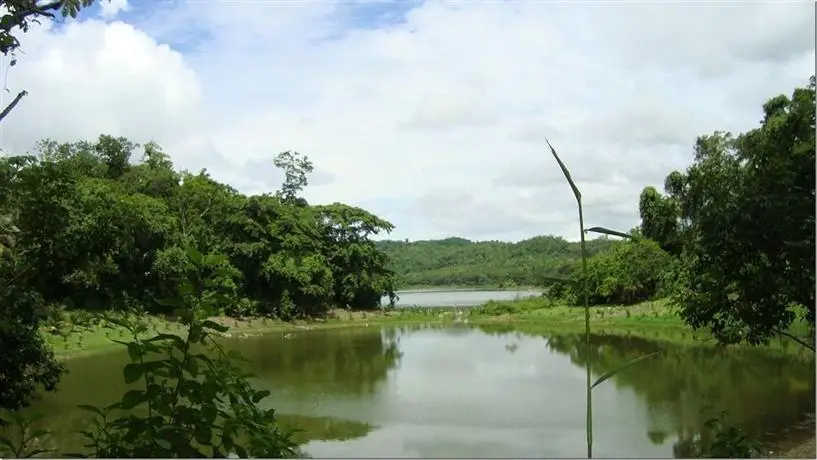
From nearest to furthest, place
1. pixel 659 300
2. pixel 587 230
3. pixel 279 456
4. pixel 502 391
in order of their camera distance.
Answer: pixel 587 230
pixel 279 456
pixel 502 391
pixel 659 300

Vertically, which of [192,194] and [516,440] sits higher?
[192,194]

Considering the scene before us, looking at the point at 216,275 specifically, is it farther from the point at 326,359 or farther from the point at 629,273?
the point at 629,273

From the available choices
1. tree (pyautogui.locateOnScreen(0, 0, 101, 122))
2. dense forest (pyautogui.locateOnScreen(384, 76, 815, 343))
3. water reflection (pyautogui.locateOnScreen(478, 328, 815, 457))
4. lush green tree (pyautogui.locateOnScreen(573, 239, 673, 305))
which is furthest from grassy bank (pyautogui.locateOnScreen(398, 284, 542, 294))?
tree (pyautogui.locateOnScreen(0, 0, 101, 122))

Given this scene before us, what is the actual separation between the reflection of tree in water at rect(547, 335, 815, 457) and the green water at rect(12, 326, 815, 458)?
0.03m

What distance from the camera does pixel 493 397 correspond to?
10.6 meters

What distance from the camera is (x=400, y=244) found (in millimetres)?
45469

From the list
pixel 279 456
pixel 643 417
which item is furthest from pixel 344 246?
pixel 279 456

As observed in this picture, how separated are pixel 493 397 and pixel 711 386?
352 centimetres

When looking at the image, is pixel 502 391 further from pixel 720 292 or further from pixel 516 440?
pixel 720 292

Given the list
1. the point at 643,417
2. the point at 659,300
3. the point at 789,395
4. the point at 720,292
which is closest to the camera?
the point at 720,292

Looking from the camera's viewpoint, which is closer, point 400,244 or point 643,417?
point 643,417

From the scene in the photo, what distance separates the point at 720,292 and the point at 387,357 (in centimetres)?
1207

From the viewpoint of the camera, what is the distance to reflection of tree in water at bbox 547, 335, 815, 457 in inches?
319

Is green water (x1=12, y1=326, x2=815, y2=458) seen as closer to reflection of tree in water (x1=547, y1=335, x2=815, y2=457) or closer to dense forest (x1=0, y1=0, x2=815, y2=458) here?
reflection of tree in water (x1=547, y1=335, x2=815, y2=457)
